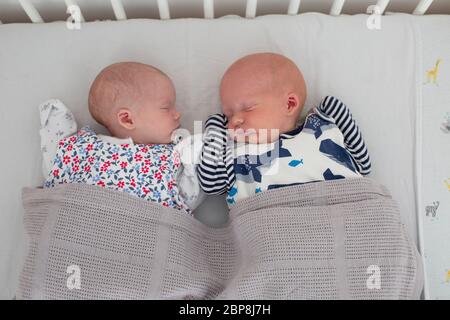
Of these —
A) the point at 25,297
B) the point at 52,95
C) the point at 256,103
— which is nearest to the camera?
the point at 25,297

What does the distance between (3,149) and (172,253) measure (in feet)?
1.80

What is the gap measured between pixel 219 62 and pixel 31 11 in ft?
1.73

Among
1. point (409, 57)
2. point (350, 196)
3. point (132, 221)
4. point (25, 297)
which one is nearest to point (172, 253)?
point (132, 221)

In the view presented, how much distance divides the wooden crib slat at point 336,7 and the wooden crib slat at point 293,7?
0.32 ft

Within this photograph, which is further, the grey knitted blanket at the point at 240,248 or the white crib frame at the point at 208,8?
the white crib frame at the point at 208,8

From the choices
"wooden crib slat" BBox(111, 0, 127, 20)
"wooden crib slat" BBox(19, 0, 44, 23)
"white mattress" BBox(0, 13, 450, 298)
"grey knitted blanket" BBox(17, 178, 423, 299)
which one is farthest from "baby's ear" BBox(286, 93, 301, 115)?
"wooden crib slat" BBox(19, 0, 44, 23)

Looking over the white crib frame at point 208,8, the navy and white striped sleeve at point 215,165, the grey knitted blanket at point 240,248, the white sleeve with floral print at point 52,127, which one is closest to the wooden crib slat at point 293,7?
the white crib frame at point 208,8

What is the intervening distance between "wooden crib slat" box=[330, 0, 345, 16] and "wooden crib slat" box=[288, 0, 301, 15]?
10cm

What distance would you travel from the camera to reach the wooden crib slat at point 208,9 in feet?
4.45

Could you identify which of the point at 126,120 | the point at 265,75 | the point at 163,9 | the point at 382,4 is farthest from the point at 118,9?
the point at 382,4

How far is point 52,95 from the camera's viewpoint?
1.35 metres

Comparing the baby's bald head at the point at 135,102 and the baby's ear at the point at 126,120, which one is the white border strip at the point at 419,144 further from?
the baby's ear at the point at 126,120

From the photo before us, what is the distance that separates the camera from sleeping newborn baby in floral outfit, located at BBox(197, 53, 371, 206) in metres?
1.20

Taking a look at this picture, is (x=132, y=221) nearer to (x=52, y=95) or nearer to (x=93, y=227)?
(x=93, y=227)
